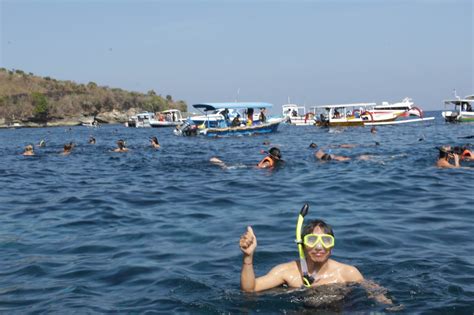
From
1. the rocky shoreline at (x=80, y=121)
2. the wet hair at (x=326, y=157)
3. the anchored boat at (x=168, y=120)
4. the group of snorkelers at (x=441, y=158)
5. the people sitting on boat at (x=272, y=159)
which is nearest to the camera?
the group of snorkelers at (x=441, y=158)

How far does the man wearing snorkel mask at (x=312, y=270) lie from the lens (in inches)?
223

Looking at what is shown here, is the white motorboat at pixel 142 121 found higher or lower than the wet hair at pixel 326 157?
higher

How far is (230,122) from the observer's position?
152ft

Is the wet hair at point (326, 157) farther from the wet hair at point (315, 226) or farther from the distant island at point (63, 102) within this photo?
the distant island at point (63, 102)

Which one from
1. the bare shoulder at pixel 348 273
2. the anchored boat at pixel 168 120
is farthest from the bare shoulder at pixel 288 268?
the anchored boat at pixel 168 120

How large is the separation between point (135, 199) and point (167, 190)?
146cm

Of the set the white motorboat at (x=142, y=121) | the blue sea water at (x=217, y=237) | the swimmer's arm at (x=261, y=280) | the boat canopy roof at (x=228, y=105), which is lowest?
the blue sea water at (x=217, y=237)

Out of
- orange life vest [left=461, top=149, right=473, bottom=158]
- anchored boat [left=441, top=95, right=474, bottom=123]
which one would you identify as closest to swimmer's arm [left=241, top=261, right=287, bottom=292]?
orange life vest [left=461, top=149, right=473, bottom=158]

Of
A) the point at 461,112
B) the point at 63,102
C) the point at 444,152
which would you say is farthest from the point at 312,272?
the point at 63,102

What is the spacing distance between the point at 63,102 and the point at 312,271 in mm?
115529

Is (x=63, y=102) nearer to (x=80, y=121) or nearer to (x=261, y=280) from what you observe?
(x=80, y=121)

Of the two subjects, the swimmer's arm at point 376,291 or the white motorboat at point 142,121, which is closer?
the swimmer's arm at point 376,291

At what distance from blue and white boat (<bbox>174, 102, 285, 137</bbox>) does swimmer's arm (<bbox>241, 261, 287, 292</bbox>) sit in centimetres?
3657

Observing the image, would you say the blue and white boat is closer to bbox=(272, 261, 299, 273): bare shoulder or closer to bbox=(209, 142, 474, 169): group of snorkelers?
bbox=(209, 142, 474, 169): group of snorkelers
